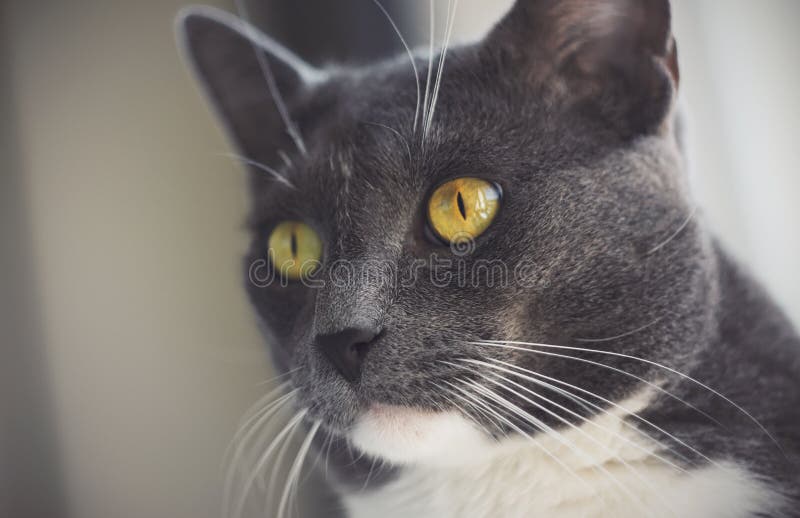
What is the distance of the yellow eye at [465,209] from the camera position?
78cm

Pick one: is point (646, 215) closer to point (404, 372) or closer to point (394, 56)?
point (404, 372)

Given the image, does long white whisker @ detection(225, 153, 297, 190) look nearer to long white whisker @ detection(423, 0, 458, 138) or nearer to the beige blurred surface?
the beige blurred surface

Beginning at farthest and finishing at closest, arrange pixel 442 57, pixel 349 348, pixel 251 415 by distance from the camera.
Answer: pixel 251 415, pixel 442 57, pixel 349 348

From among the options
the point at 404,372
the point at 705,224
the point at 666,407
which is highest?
the point at 705,224

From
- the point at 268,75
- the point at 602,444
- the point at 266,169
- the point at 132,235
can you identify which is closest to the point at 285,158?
the point at 266,169

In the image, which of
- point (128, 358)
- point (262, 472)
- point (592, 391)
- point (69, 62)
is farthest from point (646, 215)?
point (69, 62)

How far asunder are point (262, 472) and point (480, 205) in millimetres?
527

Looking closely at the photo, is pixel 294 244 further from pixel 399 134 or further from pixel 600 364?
pixel 600 364

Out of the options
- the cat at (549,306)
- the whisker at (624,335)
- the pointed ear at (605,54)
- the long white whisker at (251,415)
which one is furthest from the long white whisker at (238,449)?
the pointed ear at (605,54)

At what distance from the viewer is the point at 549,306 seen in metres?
0.76

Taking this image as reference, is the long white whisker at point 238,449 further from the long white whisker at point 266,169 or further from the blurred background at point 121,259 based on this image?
the long white whisker at point 266,169

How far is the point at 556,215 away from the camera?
2.53ft

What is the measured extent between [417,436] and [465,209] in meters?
0.26

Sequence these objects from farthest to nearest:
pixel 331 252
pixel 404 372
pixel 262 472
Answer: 1. pixel 262 472
2. pixel 331 252
3. pixel 404 372
